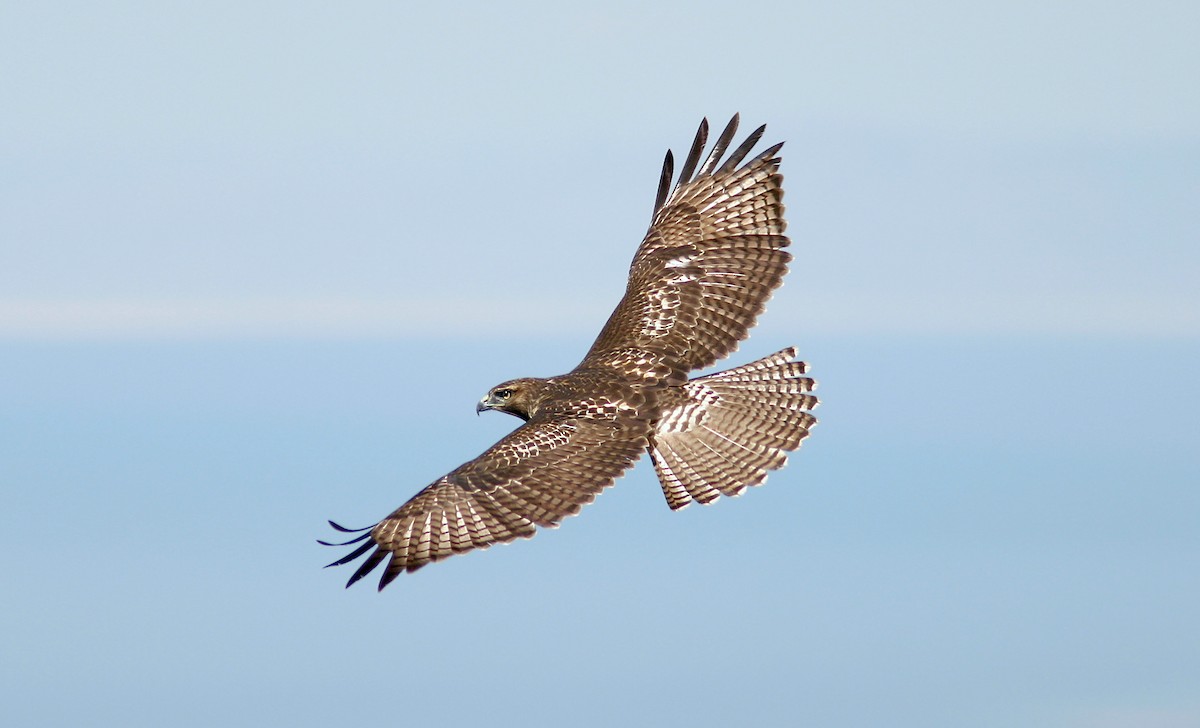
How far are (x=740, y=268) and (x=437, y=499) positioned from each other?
177 inches

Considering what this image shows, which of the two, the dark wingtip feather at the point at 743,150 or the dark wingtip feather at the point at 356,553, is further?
the dark wingtip feather at the point at 743,150

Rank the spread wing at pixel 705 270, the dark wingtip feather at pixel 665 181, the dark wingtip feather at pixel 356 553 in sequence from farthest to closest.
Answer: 1. the dark wingtip feather at pixel 665 181
2. the spread wing at pixel 705 270
3. the dark wingtip feather at pixel 356 553

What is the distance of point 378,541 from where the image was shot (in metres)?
14.2

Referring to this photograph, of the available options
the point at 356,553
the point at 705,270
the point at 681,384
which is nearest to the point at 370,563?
the point at 356,553

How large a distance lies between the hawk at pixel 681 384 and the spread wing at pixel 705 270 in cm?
1

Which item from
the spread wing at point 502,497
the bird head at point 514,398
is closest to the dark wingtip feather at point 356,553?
the spread wing at point 502,497

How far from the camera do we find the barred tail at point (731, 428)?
16438mm

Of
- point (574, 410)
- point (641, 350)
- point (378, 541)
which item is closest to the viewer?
point (378, 541)

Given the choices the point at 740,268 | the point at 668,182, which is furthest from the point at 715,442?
the point at 668,182

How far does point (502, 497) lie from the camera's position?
14.5 m

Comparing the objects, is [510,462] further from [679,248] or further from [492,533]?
[679,248]

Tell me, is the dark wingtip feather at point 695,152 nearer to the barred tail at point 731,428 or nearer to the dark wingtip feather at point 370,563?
the barred tail at point 731,428

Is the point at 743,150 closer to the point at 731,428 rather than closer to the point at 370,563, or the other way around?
the point at 731,428

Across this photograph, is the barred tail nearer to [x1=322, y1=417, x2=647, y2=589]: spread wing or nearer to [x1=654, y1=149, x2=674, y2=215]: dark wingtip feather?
[x1=322, y1=417, x2=647, y2=589]: spread wing
